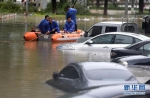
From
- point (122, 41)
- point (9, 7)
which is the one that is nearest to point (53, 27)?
point (122, 41)

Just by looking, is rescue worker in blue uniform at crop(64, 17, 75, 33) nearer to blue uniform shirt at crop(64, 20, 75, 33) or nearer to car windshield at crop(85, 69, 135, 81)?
blue uniform shirt at crop(64, 20, 75, 33)

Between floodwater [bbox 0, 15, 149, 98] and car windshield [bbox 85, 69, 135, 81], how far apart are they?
1.06 metres

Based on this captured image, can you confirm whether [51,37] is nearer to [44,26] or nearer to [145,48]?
[44,26]

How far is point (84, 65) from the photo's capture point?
1135cm

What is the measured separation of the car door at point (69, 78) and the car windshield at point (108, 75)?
1.04 feet

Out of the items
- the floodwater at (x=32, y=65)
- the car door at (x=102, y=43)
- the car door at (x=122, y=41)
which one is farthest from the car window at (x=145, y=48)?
the car door at (x=102, y=43)

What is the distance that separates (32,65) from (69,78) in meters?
7.41

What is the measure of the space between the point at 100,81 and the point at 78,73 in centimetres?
66

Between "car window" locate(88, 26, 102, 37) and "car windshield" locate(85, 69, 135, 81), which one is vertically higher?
"car windshield" locate(85, 69, 135, 81)

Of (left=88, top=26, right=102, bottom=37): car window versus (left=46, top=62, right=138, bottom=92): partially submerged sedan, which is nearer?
(left=46, top=62, right=138, bottom=92): partially submerged sedan

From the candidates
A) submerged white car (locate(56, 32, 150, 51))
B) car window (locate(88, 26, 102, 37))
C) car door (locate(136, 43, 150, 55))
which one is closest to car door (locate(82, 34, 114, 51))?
submerged white car (locate(56, 32, 150, 51))

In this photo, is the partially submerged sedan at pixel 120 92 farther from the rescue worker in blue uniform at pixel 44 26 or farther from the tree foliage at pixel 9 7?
the tree foliage at pixel 9 7

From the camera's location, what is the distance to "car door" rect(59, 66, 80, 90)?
36.3 feet

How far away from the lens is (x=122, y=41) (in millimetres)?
21906
